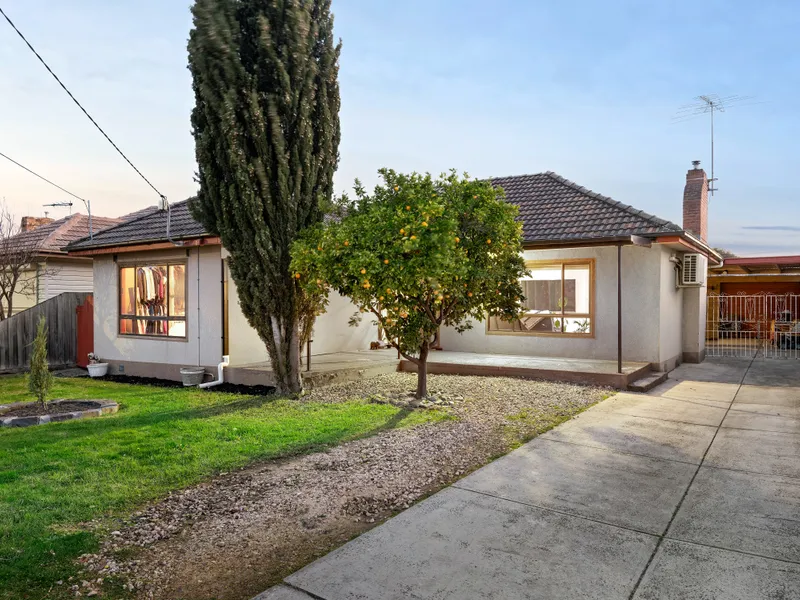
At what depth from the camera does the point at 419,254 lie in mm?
7109

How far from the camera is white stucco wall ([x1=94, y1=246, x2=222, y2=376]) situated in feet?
35.0

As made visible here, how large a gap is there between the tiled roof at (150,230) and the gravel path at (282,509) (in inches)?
258

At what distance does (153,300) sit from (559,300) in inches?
359

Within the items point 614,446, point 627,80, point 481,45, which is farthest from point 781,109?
point 614,446

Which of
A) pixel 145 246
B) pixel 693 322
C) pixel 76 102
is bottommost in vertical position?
pixel 693 322

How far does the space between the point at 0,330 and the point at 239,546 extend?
12.5m

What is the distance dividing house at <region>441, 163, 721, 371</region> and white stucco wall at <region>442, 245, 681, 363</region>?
0.07 ft

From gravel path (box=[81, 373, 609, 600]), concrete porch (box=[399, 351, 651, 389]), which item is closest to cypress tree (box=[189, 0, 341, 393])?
gravel path (box=[81, 373, 609, 600])

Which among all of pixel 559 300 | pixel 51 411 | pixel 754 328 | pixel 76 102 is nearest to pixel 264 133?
pixel 76 102

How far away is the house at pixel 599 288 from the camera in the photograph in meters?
11.6

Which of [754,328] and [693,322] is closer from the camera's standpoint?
[693,322]

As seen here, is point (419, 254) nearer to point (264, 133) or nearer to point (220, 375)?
point (264, 133)

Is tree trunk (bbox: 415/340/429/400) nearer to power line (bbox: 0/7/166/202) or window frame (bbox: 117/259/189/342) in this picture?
window frame (bbox: 117/259/189/342)

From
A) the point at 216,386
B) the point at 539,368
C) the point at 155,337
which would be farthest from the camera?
the point at 155,337
